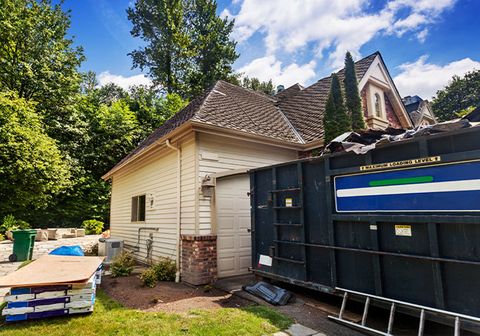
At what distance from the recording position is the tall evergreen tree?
7715 mm

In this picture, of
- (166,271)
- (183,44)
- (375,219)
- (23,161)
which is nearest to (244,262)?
(166,271)

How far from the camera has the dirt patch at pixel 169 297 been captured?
15.6 ft

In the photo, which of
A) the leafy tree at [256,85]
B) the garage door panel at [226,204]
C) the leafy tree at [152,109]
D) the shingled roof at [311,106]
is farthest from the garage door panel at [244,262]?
the leafy tree at [256,85]

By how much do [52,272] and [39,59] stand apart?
19.3 metres

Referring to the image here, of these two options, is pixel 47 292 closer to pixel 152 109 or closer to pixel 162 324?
pixel 162 324

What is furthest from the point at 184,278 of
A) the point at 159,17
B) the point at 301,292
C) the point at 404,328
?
the point at 159,17

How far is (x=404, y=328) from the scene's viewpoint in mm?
3506

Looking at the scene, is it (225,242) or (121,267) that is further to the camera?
(121,267)

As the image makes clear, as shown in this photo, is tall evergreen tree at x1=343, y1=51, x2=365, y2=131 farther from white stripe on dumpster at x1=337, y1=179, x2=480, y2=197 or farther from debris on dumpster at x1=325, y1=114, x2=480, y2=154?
white stripe on dumpster at x1=337, y1=179, x2=480, y2=197

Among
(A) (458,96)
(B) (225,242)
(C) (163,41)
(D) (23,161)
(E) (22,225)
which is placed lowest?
(B) (225,242)

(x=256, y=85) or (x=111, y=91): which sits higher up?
(x=111, y=91)

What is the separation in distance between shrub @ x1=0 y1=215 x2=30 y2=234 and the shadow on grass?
53.1 ft

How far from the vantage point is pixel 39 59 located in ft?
60.2

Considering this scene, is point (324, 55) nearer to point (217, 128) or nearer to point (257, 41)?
point (257, 41)
